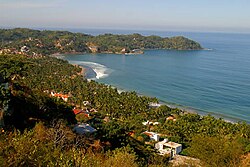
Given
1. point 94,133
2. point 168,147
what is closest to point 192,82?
point 168,147

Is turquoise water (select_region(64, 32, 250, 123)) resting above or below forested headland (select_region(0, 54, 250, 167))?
below

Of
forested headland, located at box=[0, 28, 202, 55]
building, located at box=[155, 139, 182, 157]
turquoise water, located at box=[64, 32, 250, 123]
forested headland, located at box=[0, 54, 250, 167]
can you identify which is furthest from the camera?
forested headland, located at box=[0, 28, 202, 55]

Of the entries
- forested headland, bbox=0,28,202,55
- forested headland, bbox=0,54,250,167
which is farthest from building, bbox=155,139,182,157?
forested headland, bbox=0,28,202,55

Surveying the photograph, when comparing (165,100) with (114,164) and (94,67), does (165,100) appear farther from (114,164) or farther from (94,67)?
(114,164)

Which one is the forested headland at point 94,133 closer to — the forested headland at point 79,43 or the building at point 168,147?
the building at point 168,147

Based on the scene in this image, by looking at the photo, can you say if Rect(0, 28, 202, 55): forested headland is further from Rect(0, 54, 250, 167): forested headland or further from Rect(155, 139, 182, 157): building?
Rect(155, 139, 182, 157): building

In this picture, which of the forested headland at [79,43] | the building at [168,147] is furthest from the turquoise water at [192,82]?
the forested headland at [79,43]
